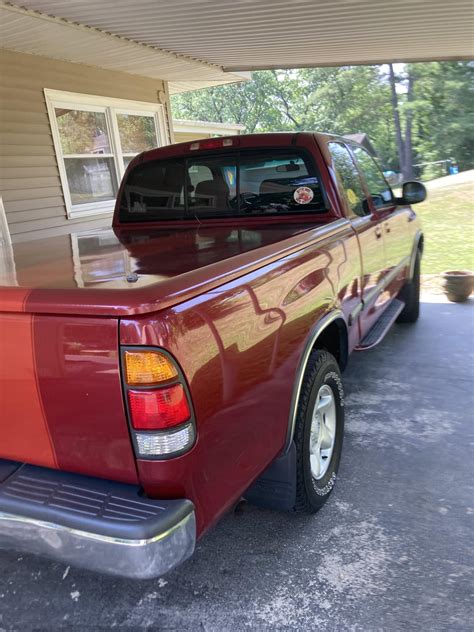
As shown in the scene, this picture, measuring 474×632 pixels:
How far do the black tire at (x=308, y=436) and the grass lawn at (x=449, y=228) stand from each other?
680cm

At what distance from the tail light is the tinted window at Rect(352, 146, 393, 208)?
10.4 feet

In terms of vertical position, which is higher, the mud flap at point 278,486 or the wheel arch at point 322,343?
the wheel arch at point 322,343

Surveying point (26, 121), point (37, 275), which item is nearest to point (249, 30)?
point (26, 121)

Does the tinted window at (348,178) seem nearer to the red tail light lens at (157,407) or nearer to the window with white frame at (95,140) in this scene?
the red tail light lens at (157,407)

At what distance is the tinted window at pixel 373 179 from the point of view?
4.39m

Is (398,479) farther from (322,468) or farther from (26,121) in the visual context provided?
(26,121)

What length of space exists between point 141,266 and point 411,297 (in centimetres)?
450

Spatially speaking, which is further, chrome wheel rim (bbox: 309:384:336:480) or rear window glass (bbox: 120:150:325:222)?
rear window glass (bbox: 120:150:325:222)

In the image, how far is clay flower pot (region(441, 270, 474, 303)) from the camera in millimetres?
6910

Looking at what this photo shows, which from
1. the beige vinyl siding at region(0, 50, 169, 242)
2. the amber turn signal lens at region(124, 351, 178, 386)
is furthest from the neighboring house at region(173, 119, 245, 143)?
the amber turn signal lens at region(124, 351, 178, 386)

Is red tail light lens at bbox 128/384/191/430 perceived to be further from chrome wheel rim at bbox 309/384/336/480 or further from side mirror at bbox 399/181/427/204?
side mirror at bbox 399/181/427/204

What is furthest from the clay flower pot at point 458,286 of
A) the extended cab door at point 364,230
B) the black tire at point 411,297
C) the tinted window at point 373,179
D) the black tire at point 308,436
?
the black tire at point 308,436

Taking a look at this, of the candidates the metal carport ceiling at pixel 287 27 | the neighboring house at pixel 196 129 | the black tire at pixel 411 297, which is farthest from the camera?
the neighboring house at pixel 196 129

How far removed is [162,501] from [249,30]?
618 centimetres
